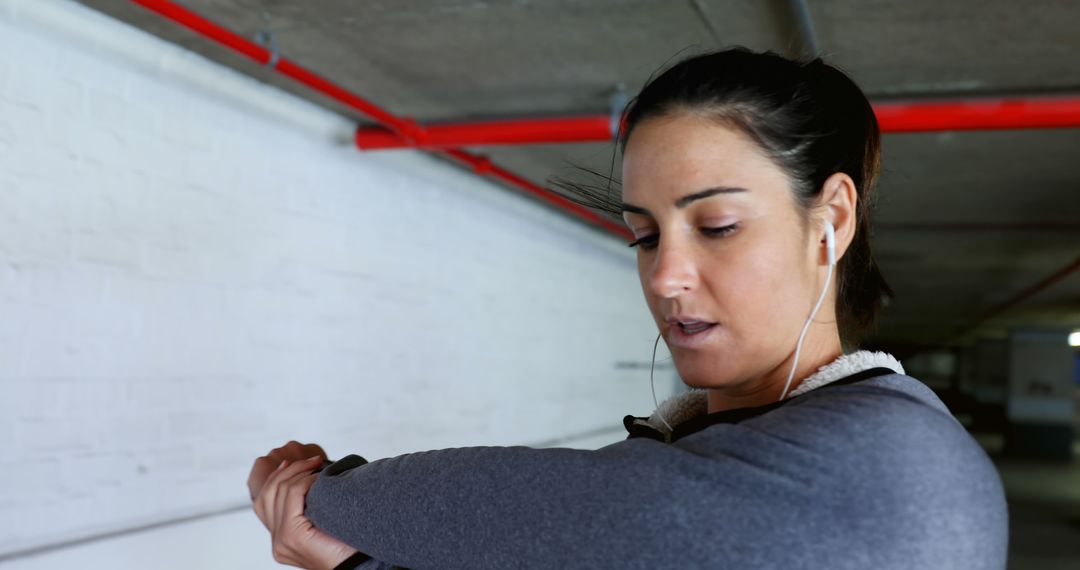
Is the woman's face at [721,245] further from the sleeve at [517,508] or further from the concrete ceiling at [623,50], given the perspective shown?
the concrete ceiling at [623,50]

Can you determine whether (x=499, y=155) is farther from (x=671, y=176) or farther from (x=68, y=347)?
(x=671, y=176)

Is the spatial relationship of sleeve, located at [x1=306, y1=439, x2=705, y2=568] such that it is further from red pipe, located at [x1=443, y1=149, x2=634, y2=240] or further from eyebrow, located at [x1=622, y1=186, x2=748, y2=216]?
red pipe, located at [x1=443, y1=149, x2=634, y2=240]

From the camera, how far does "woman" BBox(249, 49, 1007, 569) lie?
546 mm

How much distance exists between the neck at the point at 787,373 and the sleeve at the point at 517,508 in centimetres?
24

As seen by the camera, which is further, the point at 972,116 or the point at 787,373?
the point at 972,116

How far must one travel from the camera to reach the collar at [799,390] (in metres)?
0.72

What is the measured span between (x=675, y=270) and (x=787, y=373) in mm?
151

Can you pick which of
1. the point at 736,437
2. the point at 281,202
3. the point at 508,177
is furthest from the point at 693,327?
the point at 508,177

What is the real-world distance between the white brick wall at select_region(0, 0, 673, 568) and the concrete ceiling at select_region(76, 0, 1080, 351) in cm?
24

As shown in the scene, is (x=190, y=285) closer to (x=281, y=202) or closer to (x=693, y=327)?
(x=281, y=202)

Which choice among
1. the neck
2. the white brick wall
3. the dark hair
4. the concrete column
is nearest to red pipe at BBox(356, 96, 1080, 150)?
the white brick wall

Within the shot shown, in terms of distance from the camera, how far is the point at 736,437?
0.59 metres

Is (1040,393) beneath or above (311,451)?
beneath

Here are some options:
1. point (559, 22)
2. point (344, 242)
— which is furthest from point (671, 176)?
point (344, 242)
